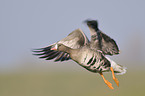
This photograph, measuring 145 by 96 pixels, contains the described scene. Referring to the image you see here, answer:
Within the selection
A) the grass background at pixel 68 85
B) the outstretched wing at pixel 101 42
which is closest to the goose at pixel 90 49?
the outstretched wing at pixel 101 42

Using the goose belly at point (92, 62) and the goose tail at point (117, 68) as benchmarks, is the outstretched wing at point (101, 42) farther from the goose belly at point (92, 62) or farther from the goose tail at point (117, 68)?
the goose tail at point (117, 68)

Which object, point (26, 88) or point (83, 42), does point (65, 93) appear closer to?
point (26, 88)

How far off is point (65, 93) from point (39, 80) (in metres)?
6.78

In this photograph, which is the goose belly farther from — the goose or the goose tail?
the goose tail

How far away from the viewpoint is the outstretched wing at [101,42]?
6.31m

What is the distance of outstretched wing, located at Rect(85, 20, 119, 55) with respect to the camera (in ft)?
20.7

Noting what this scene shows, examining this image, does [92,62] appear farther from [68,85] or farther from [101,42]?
[68,85]

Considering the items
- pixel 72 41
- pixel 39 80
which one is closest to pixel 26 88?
pixel 39 80

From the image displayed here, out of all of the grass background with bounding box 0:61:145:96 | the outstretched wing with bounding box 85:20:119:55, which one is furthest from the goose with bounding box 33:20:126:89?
the grass background with bounding box 0:61:145:96

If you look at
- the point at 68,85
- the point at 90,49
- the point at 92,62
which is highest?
the point at 90,49

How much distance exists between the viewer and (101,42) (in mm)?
6703

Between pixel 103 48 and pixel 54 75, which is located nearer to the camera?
pixel 103 48

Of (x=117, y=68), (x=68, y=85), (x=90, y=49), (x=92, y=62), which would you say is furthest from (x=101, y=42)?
(x=68, y=85)

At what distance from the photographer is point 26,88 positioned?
96.2ft
